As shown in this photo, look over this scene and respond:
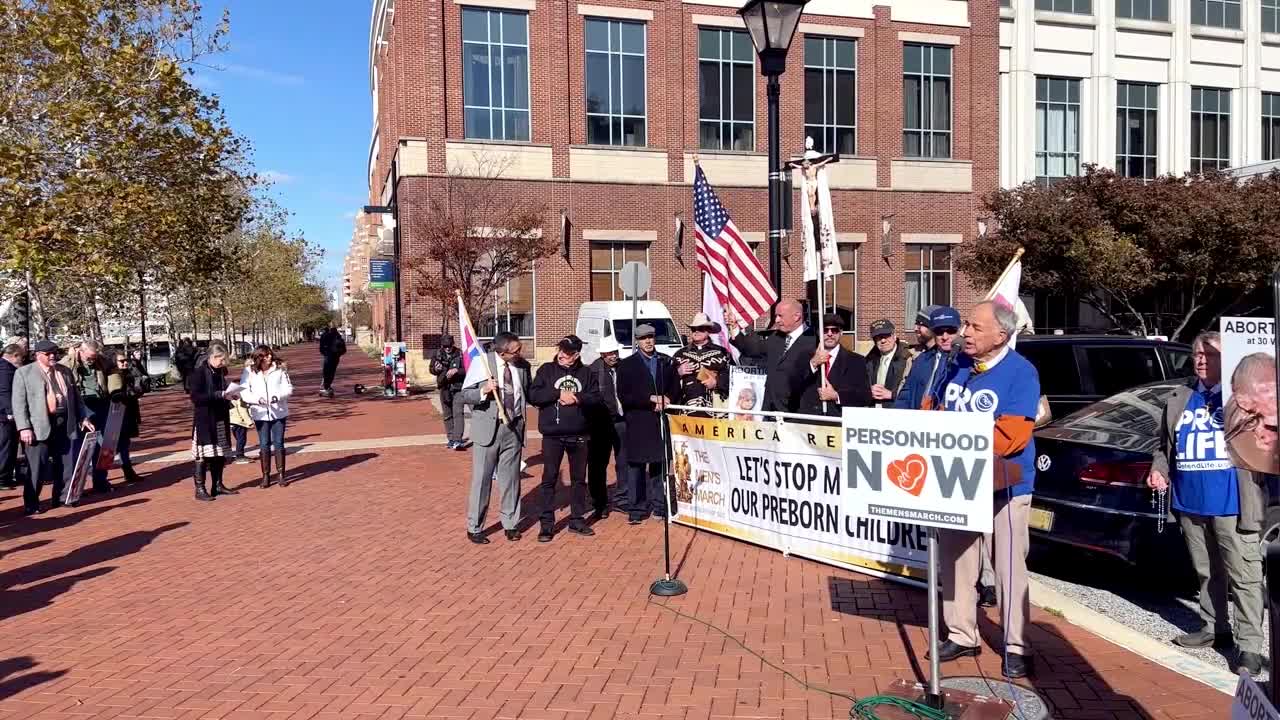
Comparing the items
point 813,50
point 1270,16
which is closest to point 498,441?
point 813,50

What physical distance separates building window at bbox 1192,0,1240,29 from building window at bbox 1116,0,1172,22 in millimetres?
1735

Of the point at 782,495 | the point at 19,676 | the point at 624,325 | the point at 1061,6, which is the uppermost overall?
the point at 1061,6

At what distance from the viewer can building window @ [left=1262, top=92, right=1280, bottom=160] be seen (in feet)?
129

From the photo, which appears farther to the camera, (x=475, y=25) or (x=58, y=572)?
(x=475, y=25)

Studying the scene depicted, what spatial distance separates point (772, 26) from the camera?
29.3 feet

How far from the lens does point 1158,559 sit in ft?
20.1

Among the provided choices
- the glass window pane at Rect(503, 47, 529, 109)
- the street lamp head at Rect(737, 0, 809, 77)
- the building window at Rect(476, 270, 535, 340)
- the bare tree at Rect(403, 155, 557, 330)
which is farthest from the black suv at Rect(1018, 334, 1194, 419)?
the glass window pane at Rect(503, 47, 529, 109)

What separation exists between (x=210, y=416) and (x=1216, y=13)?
42.2 meters

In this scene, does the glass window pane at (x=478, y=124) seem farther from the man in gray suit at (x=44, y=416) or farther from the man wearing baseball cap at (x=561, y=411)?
the man wearing baseball cap at (x=561, y=411)

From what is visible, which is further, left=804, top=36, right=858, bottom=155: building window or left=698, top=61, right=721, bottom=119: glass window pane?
left=804, top=36, right=858, bottom=155: building window

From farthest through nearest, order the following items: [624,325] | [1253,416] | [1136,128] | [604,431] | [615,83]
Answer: [1136,128]
[615,83]
[624,325]
[604,431]
[1253,416]

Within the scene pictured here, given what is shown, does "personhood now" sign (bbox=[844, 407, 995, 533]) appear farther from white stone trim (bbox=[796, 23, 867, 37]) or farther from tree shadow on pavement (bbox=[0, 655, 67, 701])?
white stone trim (bbox=[796, 23, 867, 37])

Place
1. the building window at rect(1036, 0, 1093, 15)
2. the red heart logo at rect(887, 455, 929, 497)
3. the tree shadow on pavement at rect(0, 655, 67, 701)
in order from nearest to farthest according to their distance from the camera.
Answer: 1. the red heart logo at rect(887, 455, 929, 497)
2. the tree shadow on pavement at rect(0, 655, 67, 701)
3. the building window at rect(1036, 0, 1093, 15)

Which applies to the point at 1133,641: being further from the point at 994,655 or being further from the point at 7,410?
the point at 7,410
